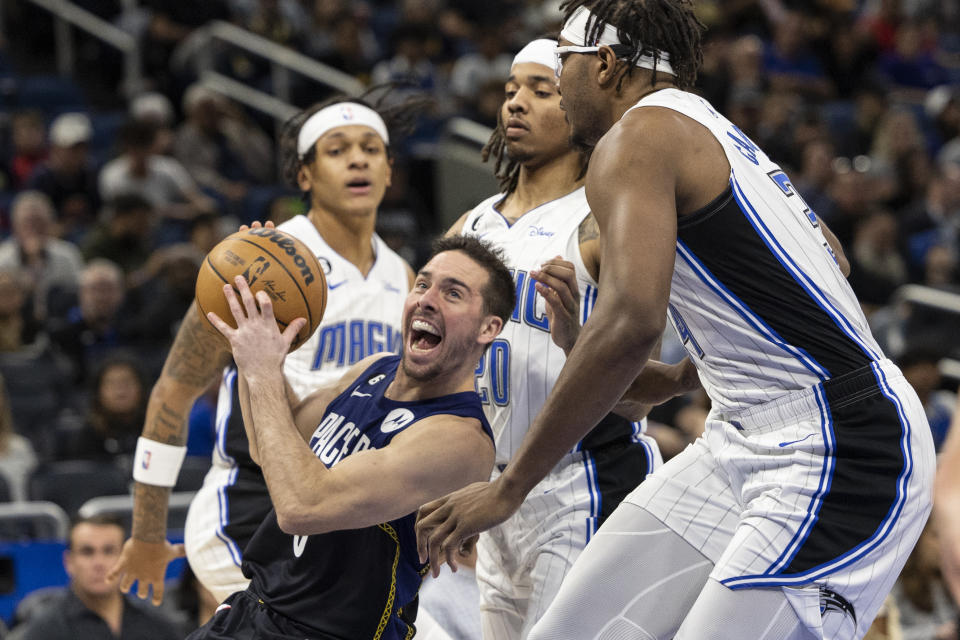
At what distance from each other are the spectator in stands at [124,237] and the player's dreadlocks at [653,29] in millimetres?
7128

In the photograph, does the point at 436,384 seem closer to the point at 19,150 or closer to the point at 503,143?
the point at 503,143

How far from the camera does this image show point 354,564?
3674 millimetres

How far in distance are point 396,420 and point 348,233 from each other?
5.41 ft

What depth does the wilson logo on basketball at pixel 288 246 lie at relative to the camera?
374 cm

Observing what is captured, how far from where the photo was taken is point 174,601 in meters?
7.09

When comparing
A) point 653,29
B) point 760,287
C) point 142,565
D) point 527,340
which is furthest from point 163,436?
point 760,287

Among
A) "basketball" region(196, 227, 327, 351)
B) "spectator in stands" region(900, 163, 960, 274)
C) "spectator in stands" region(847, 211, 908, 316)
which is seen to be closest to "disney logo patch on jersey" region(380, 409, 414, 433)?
"basketball" region(196, 227, 327, 351)

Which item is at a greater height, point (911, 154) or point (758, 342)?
point (758, 342)

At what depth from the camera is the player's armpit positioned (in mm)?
3369

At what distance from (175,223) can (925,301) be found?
249 inches

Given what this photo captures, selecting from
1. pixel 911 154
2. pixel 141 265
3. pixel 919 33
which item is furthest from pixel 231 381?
pixel 919 33

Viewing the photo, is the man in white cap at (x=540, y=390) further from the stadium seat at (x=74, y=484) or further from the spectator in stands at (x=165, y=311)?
the spectator in stands at (x=165, y=311)

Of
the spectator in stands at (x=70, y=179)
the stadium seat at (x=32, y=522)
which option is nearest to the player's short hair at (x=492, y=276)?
the stadium seat at (x=32, y=522)

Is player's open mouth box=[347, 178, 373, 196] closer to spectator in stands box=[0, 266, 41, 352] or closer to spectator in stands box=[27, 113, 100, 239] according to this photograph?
spectator in stands box=[0, 266, 41, 352]
